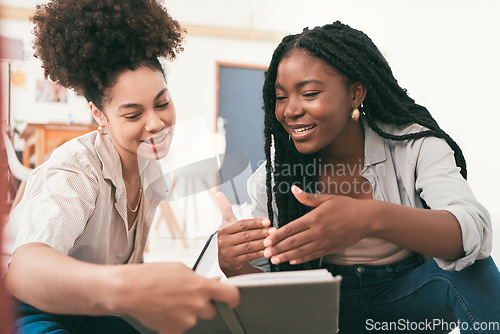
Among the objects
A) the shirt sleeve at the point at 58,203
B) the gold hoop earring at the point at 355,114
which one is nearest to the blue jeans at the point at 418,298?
the gold hoop earring at the point at 355,114

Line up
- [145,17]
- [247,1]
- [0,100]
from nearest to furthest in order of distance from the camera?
[0,100] → [145,17] → [247,1]

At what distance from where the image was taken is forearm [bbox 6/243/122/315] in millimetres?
516

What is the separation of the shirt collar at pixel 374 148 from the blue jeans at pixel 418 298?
0.79ft

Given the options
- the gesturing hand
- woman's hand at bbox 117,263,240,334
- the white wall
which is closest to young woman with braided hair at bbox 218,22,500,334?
the gesturing hand

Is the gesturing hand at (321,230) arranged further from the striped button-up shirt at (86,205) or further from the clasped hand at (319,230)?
the striped button-up shirt at (86,205)

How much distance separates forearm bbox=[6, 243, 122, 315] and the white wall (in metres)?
3.68

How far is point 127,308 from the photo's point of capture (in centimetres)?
50

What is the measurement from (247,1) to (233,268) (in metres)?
4.33

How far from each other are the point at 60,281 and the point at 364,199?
0.54 meters

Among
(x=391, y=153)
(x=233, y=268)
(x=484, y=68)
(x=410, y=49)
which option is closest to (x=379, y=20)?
(x=410, y=49)

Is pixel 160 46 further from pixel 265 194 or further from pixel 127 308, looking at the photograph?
pixel 127 308

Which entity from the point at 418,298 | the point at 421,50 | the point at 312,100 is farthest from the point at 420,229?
the point at 421,50

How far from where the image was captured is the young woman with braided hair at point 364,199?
721 millimetres

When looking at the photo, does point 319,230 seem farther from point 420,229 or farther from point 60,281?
point 60,281
